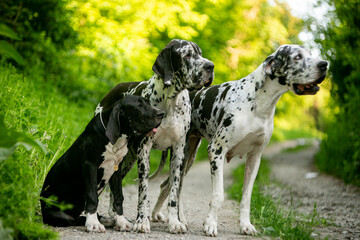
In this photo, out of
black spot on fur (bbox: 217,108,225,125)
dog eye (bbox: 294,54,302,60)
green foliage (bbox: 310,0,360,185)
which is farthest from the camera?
green foliage (bbox: 310,0,360,185)

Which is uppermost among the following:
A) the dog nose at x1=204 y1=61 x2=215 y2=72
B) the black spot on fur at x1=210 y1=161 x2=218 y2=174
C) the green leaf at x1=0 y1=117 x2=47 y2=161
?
the dog nose at x1=204 y1=61 x2=215 y2=72

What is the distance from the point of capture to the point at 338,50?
9562 mm

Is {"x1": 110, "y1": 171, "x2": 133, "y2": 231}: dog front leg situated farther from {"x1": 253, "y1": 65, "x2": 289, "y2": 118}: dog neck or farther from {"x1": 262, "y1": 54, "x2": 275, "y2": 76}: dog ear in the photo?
{"x1": 262, "y1": 54, "x2": 275, "y2": 76}: dog ear

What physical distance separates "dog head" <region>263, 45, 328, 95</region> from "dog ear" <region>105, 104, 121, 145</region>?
174 centimetres

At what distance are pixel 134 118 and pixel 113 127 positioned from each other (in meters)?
0.25

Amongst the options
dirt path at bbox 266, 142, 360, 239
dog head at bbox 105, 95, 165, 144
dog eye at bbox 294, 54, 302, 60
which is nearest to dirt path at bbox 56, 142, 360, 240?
dirt path at bbox 266, 142, 360, 239

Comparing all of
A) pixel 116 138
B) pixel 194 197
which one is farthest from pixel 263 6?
pixel 116 138

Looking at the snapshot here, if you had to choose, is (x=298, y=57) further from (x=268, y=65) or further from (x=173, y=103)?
(x=173, y=103)

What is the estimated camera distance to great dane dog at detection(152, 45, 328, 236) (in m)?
4.73

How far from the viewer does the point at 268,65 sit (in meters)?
4.95

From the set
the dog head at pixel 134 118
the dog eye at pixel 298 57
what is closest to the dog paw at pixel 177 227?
the dog head at pixel 134 118

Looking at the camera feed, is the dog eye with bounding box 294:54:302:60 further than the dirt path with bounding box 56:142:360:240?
Yes

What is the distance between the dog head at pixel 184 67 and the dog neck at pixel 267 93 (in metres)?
0.57

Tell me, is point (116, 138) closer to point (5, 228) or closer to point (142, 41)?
point (5, 228)
